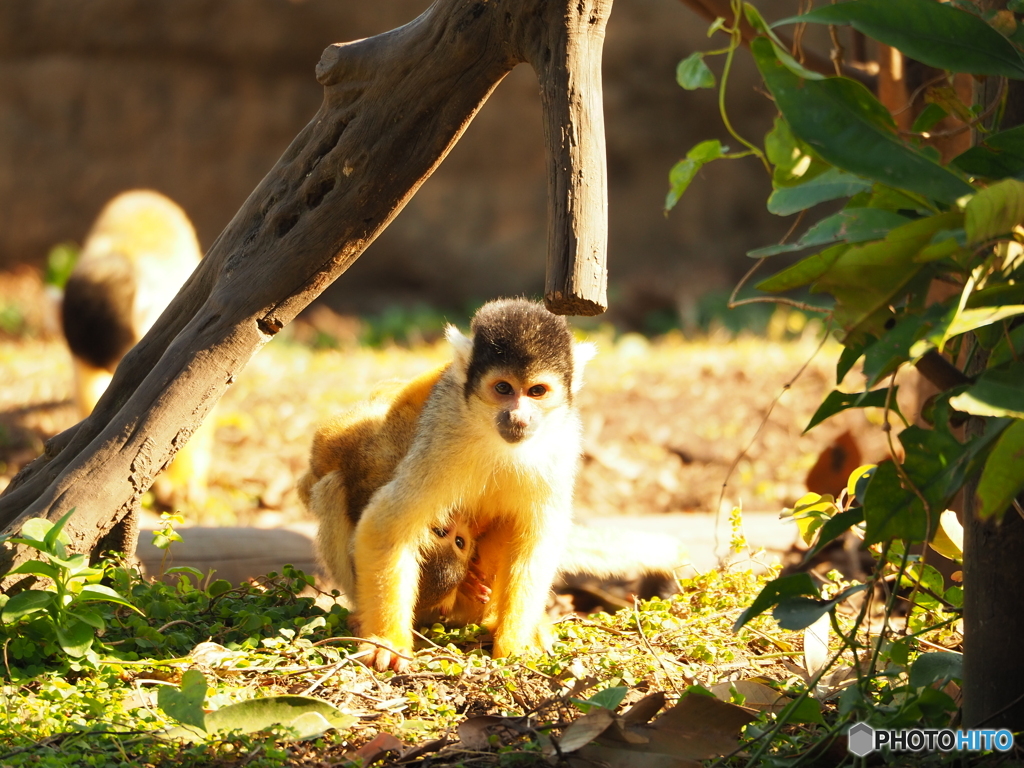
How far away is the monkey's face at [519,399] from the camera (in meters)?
3.13

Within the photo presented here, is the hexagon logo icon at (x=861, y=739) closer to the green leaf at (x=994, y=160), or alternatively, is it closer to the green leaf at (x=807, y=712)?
the green leaf at (x=807, y=712)

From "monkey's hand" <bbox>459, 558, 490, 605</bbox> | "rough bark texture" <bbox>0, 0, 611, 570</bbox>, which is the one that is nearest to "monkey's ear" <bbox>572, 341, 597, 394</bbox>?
"monkey's hand" <bbox>459, 558, 490, 605</bbox>

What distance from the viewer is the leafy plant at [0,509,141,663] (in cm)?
247

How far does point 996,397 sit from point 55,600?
2289 millimetres

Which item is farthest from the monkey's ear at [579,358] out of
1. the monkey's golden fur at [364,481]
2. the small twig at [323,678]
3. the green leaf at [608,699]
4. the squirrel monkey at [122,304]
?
the squirrel monkey at [122,304]

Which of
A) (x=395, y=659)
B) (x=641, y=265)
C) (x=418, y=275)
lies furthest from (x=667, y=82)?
(x=395, y=659)

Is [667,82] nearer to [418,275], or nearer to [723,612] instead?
[418,275]

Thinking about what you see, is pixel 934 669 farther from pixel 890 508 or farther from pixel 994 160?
pixel 994 160

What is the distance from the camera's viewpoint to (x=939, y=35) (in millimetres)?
1762

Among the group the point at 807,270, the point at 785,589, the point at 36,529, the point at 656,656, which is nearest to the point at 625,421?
the point at 656,656

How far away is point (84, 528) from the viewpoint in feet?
9.16

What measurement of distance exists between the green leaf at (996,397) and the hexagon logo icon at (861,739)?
764 millimetres

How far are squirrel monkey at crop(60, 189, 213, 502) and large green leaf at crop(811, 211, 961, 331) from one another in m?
5.03

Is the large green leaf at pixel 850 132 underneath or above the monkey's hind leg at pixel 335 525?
above
